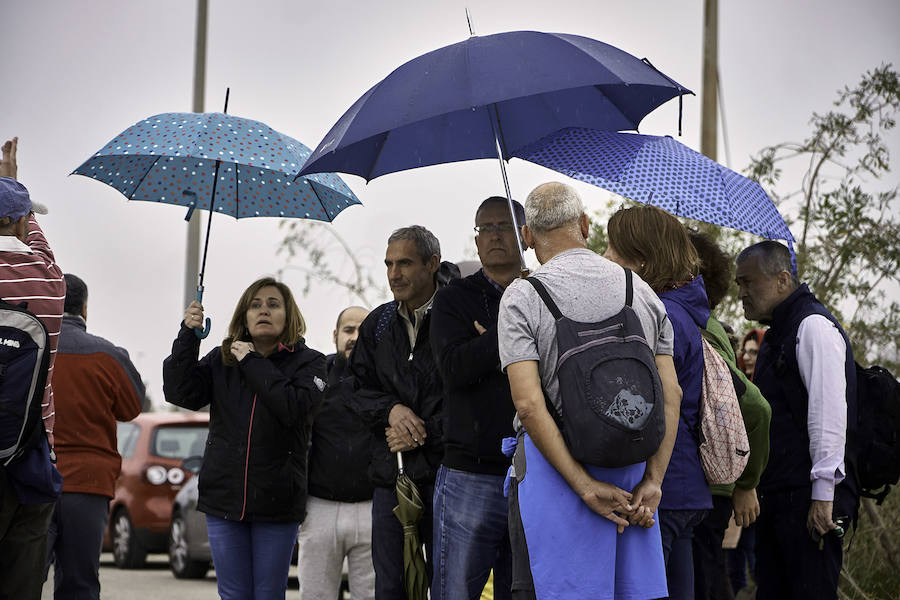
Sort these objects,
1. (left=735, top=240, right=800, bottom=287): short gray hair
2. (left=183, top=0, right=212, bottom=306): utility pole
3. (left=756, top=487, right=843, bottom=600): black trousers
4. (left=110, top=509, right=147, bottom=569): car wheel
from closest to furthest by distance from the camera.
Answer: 1. (left=756, top=487, right=843, bottom=600): black trousers
2. (left=735, top=240, right=800, bottom=287): short gray hair
3. (left=110, top=509, right=147, bottom=569): car wheel
4. (left=183, top=0, right=212, bottom=306): utility pole

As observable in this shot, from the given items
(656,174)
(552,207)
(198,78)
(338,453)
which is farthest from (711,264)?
(198,78)

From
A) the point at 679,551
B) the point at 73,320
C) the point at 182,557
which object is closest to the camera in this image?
the point at 679,551

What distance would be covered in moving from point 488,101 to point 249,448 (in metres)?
2.41

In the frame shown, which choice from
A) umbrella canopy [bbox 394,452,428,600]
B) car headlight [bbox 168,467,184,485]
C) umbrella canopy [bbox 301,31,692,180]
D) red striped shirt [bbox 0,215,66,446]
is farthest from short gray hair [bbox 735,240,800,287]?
car headlight [bbox 168,467,184,485]

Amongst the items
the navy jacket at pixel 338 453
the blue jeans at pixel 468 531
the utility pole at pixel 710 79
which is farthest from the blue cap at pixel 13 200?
the utility pole at pixel 710 79

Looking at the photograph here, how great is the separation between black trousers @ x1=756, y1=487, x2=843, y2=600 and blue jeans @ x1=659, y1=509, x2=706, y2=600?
1.20 metres

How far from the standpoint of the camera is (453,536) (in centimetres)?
483

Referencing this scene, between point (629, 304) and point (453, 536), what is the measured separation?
4.76 feet

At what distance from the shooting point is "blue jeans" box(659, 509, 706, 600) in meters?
4.38

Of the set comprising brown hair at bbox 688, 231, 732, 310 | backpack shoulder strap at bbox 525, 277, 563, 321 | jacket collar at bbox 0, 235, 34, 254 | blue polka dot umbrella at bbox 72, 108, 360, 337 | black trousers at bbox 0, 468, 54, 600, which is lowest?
black trousers at bbox 0, 468, 54, 600

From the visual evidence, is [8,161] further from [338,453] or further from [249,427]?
[338,453]

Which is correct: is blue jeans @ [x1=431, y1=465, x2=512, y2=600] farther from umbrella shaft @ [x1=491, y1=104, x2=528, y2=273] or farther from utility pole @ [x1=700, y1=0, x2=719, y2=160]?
utility pole @ [x1=700, y1=0, x2=719, y2=160]

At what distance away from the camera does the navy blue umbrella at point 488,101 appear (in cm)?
446

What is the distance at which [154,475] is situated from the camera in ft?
42.9
